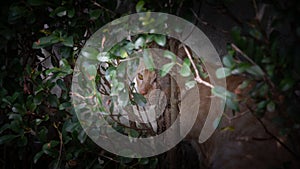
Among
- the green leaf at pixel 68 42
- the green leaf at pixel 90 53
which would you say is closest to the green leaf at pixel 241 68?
the green leaf at pixel 90 53

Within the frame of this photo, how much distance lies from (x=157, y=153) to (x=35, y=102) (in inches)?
22.3

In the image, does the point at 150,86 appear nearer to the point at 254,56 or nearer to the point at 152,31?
the point at 152,31

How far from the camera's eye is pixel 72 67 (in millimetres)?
1396

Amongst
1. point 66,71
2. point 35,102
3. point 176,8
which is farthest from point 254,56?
point 35,102

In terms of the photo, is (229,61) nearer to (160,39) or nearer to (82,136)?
(160,39)

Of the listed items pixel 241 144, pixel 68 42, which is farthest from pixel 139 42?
pixel 241 144

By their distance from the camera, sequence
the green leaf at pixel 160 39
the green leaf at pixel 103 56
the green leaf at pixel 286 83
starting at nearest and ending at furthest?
the green leaf at pixel 286 83, the green leaf at pixel 160 39, the green leaf at pixel 103 56

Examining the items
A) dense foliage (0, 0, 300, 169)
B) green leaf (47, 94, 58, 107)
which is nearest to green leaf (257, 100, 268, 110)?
dense foliage (0, 0, 300, 169)

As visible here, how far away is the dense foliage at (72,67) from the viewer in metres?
0.98

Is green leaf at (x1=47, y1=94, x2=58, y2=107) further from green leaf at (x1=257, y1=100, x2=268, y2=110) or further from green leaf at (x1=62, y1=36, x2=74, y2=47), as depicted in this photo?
green leaf at (x1=257, y1=100, x2=268, y2=110)

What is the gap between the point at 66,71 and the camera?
4.25 ft

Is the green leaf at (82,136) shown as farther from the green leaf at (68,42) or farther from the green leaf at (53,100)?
the green leaf at (68,42)

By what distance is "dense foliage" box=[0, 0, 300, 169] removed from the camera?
98 centimetres

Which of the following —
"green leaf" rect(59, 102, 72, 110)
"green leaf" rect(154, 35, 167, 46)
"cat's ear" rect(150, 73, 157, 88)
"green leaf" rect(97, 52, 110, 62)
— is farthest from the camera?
"cat's ear" rect(150, 73, 157, 88)
